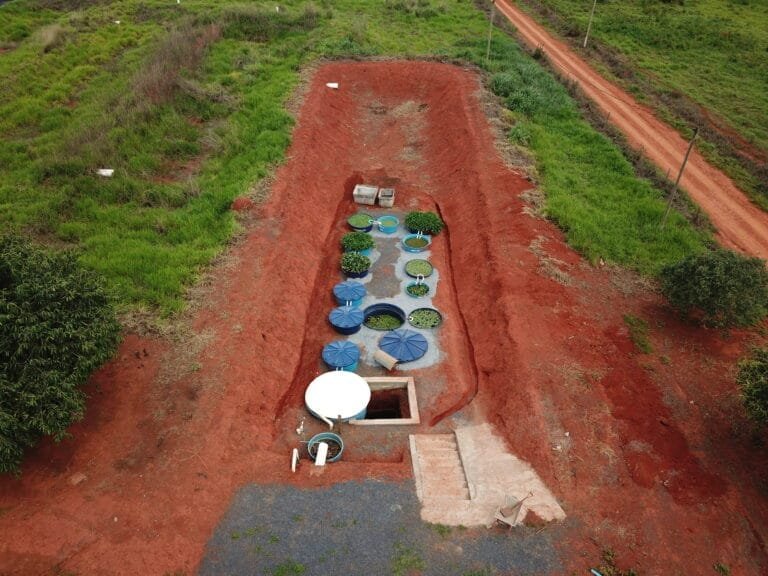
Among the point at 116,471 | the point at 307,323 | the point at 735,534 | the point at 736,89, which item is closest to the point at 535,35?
the point at 736,89

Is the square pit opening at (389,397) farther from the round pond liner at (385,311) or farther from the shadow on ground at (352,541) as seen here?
the shadow on ground at (352,541)

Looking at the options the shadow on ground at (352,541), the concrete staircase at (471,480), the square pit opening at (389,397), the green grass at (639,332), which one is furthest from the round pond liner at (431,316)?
the shadow on ground at (352,541)

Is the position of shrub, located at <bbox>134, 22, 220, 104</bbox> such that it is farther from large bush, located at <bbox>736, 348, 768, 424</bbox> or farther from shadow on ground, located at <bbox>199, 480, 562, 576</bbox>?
large bush, located at <bbox>736, 348, 768, 424</bbox>

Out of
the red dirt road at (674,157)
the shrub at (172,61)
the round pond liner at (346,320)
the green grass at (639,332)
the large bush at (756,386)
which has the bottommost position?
the round pond liner at (346,320)

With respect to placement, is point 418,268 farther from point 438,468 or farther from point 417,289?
point 438,468

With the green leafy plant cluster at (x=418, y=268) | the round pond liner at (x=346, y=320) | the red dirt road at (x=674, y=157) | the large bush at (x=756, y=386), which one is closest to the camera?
the large bush at (x=756, y=386)

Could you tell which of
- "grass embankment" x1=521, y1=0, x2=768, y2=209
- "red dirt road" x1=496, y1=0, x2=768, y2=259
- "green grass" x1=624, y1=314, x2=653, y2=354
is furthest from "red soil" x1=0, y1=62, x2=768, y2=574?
"grass embankment" x1=521, y1=0, x2=768, y2=209

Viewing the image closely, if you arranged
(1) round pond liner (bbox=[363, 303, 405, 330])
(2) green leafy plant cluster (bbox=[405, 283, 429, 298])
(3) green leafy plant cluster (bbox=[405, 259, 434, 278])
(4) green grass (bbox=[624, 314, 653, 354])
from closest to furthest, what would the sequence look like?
1. (4) green grass (bbox=[624, 314, 653, 354])
2. (1) round pond liner (bbox=[363, 303, 405, 330])
3. (2) green leafy plant cluster (bbox=[405, 283, 429, 298])
4. (3) green leafy plant cluster (bbox=[405, 259, 434, 278])
